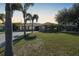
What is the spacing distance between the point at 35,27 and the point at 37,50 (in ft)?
2.71

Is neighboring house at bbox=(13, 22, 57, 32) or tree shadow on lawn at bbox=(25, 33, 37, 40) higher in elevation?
neighboring house at bbox=(13, 22, 57, 32)

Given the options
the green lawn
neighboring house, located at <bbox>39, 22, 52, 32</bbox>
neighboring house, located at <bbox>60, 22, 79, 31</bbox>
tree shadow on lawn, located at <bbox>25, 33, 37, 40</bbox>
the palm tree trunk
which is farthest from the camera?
tree shadow on lawn, located at <bbox>25, 33, 37, 40</bbox>

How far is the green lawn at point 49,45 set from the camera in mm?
6786

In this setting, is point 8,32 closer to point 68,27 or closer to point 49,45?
point 49,45

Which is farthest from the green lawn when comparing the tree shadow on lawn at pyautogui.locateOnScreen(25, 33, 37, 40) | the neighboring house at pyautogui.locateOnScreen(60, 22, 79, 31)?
the neighboring house at pyautogui.locateOnScreen(60, 22, 79, 31)

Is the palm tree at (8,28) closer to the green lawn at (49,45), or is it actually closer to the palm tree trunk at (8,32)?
the palm tree trunk at (8,32)

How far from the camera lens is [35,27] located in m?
7.48

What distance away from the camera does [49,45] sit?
7.47m

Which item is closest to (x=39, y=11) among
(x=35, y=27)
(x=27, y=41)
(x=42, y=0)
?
(x=35, y=27)

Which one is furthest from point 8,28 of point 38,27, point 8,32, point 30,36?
point 30,36

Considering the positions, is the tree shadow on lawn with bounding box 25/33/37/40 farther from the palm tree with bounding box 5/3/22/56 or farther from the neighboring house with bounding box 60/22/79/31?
the palm tree with bounding box 5/3/22/56

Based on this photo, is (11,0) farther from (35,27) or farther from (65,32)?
(65,32)

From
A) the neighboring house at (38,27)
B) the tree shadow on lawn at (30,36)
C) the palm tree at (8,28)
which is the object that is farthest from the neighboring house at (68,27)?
the palm tree at (8,28)

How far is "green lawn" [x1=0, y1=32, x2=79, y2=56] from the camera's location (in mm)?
6786
